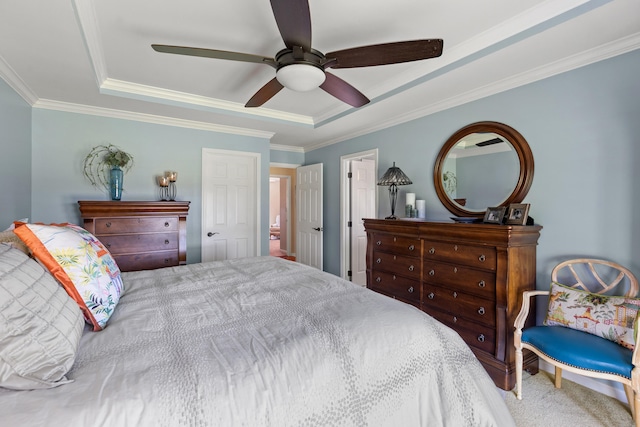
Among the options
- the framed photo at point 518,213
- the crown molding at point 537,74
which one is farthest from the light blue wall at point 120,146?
the framed photo at point 518,213

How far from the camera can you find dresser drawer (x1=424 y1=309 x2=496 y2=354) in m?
2.18

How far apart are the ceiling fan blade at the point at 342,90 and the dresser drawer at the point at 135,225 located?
7.53ft

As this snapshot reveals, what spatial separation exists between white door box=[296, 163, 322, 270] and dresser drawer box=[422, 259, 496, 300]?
240cm

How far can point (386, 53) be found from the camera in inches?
67.6

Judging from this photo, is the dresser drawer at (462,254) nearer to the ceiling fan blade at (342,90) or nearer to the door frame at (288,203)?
the ceiling fan blade at (342,90)

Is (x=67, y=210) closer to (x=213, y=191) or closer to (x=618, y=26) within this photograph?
(x=213, y=191)

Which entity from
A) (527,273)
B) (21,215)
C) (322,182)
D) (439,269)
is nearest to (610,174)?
(527,273)

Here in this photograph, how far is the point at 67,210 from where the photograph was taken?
3.26 meters

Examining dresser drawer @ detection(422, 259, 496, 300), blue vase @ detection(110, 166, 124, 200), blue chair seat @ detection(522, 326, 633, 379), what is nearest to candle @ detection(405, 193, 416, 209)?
dresser drawer @ detection(422, 259, 496, 300)

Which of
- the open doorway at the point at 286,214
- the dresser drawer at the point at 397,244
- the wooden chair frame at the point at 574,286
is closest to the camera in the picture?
the wooden chair frame at the point at 574,286

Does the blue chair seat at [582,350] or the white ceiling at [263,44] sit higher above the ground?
the white ceiling at [263,44]

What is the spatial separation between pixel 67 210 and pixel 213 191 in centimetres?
A: 159

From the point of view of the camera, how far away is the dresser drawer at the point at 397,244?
9.00 ft

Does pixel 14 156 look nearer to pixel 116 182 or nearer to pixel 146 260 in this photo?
pixel 116 182
